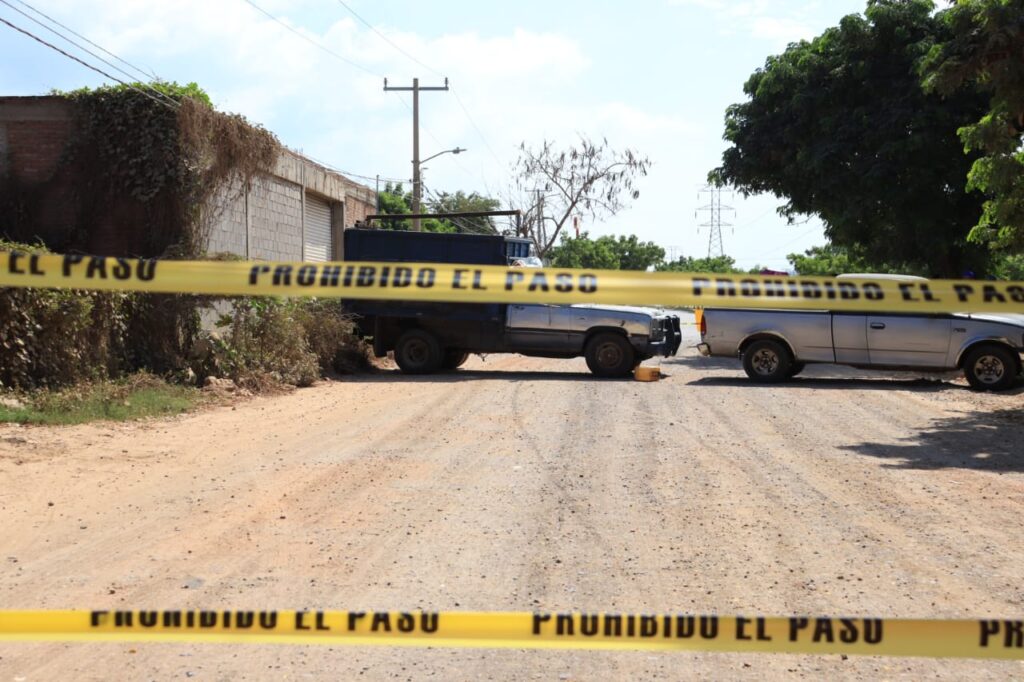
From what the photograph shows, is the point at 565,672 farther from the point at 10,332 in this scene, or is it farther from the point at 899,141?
the point at 899,141

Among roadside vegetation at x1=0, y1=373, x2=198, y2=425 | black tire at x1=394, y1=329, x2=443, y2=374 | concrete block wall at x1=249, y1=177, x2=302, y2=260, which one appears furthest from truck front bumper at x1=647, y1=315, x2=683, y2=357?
concrete block wall at x1=249, y1=177, x2=302, y2=260

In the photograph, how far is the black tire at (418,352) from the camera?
69.1 feet

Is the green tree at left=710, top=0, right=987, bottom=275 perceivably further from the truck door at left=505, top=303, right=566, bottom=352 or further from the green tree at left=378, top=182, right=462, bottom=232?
the green tree at left=378, top=182, right=462, bottom=232

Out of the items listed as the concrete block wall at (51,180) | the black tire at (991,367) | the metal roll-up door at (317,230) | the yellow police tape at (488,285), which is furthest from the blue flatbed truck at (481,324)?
the yellow police tape at (488,285)

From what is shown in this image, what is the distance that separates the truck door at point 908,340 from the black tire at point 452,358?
810cm

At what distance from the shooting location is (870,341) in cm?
1870

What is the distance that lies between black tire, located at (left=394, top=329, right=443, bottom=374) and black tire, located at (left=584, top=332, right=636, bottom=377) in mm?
3190

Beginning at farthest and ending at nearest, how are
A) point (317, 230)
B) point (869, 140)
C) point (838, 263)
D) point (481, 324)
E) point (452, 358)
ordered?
point (838, 263) < point (317, 230) < point (869, 140) < point (452, 358) < point (481, 324)

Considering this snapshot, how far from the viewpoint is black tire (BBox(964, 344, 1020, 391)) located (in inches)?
701

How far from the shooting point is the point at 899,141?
22797 mm

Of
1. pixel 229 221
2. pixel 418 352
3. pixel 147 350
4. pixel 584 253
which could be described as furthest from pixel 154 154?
pixel 584 253

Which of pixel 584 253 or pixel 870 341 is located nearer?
pixel 870 341

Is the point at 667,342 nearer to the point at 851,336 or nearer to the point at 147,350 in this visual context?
the point at 851,336

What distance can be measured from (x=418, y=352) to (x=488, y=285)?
17884mm
